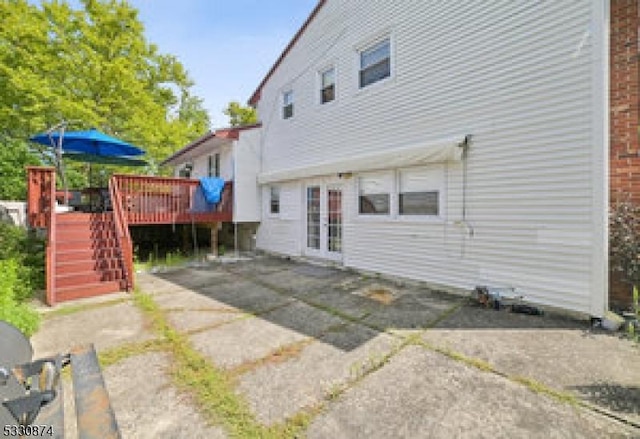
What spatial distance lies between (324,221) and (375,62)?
12.8 feet

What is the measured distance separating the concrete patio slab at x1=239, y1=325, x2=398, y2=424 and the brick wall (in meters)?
3.55

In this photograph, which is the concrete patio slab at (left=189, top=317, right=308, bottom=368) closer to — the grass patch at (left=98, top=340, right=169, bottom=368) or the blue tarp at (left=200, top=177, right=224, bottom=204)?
the grass patch at (left=98, top=340, right=169, bottom=368)

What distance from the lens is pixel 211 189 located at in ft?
28.1

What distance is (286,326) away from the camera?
153 inches

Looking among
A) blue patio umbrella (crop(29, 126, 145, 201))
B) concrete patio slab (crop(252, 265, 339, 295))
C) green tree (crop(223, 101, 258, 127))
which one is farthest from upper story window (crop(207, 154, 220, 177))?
green tree (crop(223, 101, 258, 127))

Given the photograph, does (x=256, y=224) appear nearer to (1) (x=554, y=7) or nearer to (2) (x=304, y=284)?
(2) (x=304, y=284)

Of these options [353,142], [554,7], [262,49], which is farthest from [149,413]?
[262,49]

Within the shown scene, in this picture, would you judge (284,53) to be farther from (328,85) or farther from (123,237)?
(123,237)

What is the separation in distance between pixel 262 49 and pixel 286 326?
10.0m

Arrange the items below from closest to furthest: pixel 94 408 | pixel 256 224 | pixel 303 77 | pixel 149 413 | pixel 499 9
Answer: pixel 94 408, pixel 149 413, pixel 499 9, pixel 303 77, pixel 256 224

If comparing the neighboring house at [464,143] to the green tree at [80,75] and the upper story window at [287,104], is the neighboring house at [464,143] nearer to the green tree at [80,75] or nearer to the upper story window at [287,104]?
the upper story window at [287,104]

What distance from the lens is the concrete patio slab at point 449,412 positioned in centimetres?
205

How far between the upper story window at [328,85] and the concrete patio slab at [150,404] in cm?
Result: 678

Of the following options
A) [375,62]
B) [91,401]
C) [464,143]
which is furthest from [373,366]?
[375,62]
